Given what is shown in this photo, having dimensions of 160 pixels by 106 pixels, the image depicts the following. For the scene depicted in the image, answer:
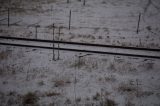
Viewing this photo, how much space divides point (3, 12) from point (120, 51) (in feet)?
23.7

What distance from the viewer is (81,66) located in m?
7.05

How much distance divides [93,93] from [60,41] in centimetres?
319

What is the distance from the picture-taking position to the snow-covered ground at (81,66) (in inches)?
229

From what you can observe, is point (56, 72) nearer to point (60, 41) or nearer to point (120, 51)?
point (60, 41)

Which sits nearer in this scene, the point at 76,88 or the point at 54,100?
the point at 54,100

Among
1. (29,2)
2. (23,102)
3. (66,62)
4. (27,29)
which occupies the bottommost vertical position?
(23,102)

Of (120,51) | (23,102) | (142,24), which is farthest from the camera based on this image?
(142,24)

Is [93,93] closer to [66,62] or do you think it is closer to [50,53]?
[66,62]

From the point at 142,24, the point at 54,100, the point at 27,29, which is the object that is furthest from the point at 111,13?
the point at 54,100

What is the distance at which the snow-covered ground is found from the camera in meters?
5.81

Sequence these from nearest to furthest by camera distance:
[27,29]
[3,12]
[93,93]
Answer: [93,93], [27,29], [3,12]

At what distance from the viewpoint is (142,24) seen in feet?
33.5

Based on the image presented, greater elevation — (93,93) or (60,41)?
(60,41)

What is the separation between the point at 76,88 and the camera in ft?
20.2
